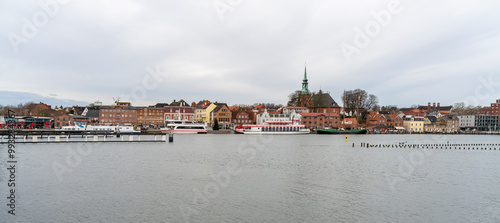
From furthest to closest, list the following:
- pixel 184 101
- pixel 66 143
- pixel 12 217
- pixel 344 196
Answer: pixel 184 101 < pixel 66 143 < pixel 344 196 < pixel 12 217

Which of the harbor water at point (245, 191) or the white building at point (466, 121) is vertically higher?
the white building at point (466, 121)

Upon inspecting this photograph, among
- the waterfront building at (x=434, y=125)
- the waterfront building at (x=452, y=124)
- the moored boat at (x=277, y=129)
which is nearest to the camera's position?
the moored boat at (x=277, y=129)

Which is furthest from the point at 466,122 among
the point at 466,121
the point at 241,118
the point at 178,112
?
the point at 178,112

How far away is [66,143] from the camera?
52.8m

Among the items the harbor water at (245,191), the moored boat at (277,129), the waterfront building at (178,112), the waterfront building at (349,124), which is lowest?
the harbor water at (245,191)

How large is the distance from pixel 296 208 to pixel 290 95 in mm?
119006

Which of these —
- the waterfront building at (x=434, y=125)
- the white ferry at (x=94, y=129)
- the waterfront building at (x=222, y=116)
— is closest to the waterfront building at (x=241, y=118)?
the waterfront building at (x=222, y=116)

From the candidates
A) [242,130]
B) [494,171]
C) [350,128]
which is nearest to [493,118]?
[350,128]

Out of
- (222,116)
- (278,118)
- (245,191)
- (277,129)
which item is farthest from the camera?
(222,116)

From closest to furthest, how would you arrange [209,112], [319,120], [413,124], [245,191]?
1. [245,191]
2. [319,120]
3. [209,112]
4. [413,124]

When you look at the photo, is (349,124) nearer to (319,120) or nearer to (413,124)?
(319,120)

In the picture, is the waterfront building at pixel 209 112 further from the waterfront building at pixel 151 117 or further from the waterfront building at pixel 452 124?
the waterfront building at pixel 452 124

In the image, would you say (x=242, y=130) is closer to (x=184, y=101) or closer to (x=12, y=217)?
(x=184, y=101)

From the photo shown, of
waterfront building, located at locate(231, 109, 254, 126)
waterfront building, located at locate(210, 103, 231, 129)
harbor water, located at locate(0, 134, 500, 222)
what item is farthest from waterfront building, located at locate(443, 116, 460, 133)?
harbor water, located at locate(0, 134, 500, 222)
